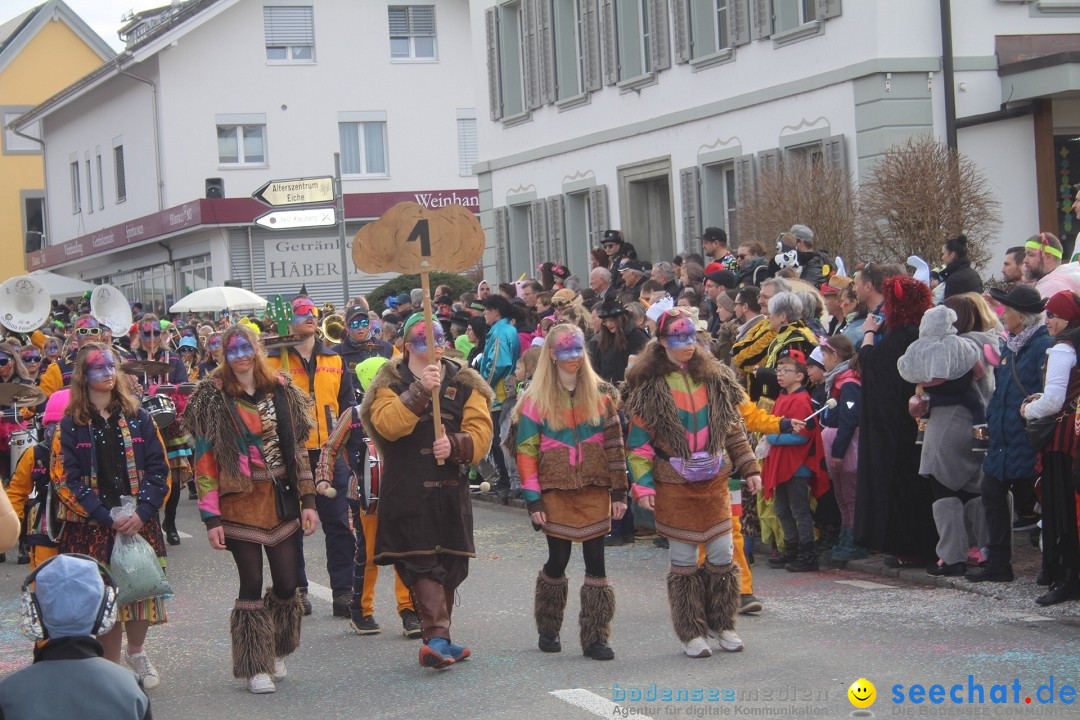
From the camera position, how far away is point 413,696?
7.34m

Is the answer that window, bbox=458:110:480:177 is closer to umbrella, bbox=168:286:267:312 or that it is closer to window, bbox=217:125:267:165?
window, bbox=217:125:267:165

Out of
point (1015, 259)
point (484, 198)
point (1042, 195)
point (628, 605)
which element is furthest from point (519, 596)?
point (484, 198)

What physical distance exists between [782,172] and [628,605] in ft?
29.1

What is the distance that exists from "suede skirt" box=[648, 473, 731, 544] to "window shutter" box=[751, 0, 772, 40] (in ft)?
41.2

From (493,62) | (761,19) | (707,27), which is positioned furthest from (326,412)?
(493,62)

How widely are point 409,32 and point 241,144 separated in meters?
5.84

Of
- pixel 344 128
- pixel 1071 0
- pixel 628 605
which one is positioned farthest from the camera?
pixel 344 128

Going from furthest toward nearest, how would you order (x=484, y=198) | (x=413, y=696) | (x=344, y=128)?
(x=344, y=128) < (x=484, y=198) < (x=413, y=696)

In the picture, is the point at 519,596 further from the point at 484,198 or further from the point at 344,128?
the point at 344,128

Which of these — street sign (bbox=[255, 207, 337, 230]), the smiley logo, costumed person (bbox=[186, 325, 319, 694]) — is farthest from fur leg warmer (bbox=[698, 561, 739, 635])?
street sign (bbox=[255, 207, 337, 230])

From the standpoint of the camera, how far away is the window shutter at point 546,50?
24.9m

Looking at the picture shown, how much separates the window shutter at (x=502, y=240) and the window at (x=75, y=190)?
24.3 m

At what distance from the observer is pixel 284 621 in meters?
7.87

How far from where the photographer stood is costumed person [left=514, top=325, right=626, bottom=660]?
793cm
